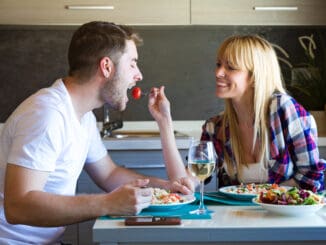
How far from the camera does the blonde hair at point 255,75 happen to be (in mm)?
2371

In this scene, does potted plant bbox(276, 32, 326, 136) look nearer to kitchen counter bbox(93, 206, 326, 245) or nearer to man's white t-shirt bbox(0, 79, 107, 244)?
man's white t-shirt bbox(0, 79, 107, 244)

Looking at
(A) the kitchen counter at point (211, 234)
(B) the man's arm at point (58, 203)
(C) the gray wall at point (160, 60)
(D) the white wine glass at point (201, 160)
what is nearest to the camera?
(A) the kitchen counter at point (211, 234)

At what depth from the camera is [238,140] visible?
2.40 meters

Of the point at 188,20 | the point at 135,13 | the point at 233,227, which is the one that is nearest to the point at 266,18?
the point at 188,20

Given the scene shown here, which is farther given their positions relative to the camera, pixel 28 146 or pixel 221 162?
pixel 221 162

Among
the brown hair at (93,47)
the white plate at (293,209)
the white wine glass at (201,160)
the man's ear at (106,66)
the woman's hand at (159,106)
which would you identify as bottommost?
the white plate at (293,209)

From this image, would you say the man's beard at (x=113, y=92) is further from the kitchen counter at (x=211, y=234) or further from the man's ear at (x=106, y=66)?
the kitchen counter at (x=211, y=234)

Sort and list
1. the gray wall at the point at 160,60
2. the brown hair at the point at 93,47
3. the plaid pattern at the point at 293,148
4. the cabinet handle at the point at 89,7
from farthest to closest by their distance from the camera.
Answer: the gray wall at the point at 160,60 < the cabinet handle at the point at 89,7 < the plaid pattern at the point at 293,148 < the brown hair at the point at 93,47

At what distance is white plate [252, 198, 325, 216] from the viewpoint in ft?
5.59

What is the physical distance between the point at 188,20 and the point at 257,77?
1.30 m

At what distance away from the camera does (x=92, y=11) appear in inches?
142

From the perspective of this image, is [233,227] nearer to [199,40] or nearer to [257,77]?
[257,77]

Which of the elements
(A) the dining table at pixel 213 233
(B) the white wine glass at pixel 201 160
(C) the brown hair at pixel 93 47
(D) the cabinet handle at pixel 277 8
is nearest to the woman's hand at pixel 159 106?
(C) the brown hair at pixel 93 47

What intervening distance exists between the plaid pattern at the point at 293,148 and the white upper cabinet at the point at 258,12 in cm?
139
